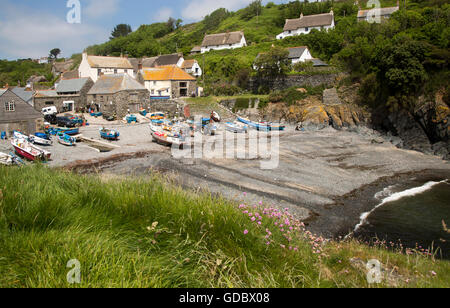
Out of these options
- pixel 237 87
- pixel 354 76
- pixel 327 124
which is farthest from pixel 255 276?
pixel 237 87

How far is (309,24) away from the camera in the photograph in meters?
74.0

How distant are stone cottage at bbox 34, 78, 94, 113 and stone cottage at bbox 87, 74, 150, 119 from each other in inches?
61.8

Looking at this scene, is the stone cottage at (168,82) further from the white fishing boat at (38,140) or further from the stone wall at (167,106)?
the white fishing boat at (38,140)

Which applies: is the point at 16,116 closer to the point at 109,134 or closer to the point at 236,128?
the point at 109,134

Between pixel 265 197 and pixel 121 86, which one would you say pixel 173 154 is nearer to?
pixel 265 197

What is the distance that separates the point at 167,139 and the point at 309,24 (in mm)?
61028

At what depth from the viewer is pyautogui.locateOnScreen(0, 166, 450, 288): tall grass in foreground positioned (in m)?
3.72

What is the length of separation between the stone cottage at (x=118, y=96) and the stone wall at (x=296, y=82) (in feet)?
62.6

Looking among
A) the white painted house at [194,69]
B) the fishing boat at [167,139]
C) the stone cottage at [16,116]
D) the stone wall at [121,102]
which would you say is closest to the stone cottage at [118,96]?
the stone wall at [121,102]

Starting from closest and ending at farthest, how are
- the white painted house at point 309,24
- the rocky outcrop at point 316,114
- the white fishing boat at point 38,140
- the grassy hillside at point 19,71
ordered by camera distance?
the white fishing boat at point 38,140, the rocky outcrop at point 316,114, the white painted house at point 309,24, the grassy hillside at point 19,71

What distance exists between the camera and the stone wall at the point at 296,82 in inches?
1820

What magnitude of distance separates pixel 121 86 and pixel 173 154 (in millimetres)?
22685

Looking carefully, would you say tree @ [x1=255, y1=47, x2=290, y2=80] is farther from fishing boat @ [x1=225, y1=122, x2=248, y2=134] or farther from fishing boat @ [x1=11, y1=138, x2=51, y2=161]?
fishing boat @ [x1=11, y1=138, x2=51, y2=161]

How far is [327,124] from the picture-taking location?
39.7m
